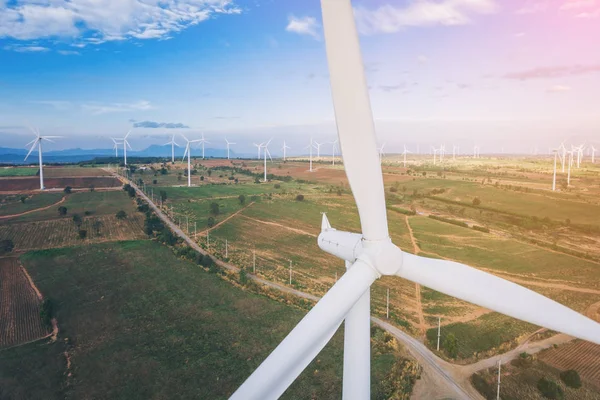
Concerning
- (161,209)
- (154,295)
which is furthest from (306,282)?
(161,209)

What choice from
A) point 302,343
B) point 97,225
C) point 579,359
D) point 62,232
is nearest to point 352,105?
point 302,343

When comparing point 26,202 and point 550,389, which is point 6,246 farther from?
point 550,389

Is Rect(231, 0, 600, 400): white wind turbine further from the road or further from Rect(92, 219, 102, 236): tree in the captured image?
Rect(92, 219, 102, 236): tree

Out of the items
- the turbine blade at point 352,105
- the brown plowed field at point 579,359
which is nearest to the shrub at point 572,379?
the brown plowed field at point 579,359

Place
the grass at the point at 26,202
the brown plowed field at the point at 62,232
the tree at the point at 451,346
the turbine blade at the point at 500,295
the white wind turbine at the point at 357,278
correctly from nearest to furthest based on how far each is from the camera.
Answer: the white wind turbine at the point at 357,278, the turbine blade at the point at 500,295, the tree at the point at 451,346, the brown plowed field at the point at 62,232, the grass at the point at 26,202

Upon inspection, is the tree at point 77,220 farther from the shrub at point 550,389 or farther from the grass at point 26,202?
the shrub at point 550,389
